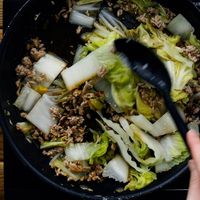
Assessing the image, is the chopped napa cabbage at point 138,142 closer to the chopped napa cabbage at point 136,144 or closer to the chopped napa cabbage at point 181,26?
the chopped napa cabbage at point 136,144

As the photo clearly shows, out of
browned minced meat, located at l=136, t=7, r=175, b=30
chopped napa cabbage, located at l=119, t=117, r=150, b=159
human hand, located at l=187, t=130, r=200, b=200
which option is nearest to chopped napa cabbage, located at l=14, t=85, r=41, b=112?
chopped napa cabbage, located at l=119, t=117, r=150, b=159

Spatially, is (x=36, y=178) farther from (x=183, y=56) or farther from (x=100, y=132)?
(x=183, y=56)

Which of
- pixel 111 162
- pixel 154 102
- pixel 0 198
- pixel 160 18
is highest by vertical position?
pixel 160 18

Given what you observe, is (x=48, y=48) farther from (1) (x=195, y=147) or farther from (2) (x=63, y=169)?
(1) (x=195, y=147)

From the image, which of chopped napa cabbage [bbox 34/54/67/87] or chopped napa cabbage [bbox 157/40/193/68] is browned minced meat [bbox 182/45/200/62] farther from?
chopped napa cabbage [bbox 34/54/67/87]

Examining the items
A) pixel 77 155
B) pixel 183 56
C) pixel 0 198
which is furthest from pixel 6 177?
pixel 183 56

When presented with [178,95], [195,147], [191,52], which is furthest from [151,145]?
[195,147]

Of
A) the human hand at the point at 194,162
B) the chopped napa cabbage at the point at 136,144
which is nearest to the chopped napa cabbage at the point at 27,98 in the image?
the chopped napa cabbage at the point at 136,144
